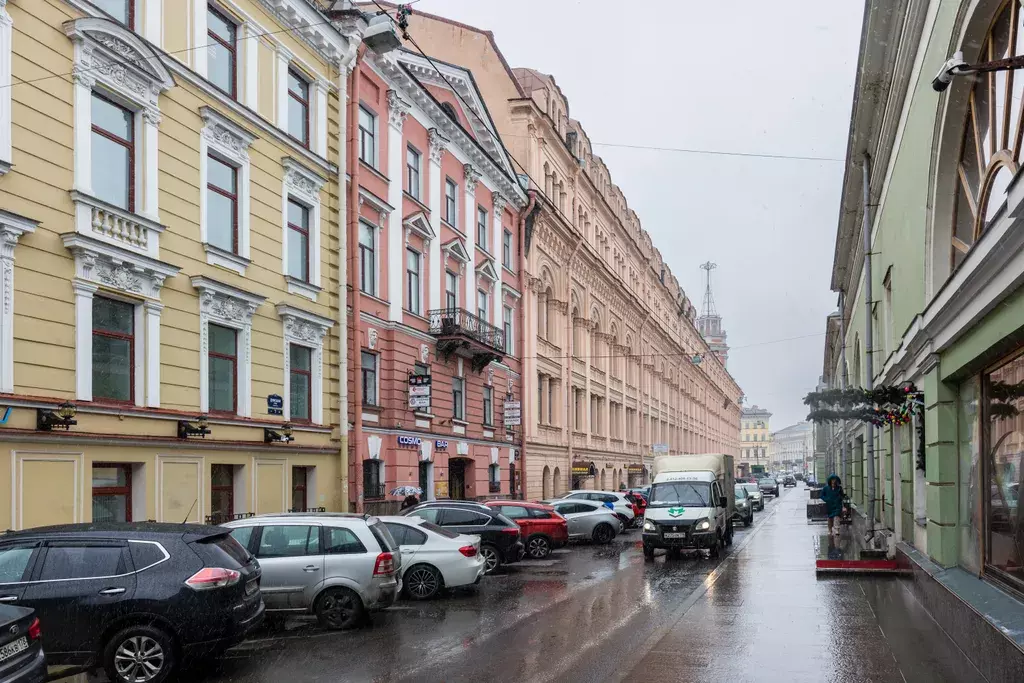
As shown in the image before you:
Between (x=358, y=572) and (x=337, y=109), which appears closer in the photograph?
(x=358, y=572)

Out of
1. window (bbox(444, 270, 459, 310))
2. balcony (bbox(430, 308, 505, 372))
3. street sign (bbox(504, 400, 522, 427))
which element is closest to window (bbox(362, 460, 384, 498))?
balcony (bbox(430, 308, 505, 372))

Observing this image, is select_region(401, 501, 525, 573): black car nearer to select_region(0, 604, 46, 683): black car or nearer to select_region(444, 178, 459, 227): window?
select_region(0, 604, 46, 683): black car

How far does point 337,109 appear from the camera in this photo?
24500 millimetres

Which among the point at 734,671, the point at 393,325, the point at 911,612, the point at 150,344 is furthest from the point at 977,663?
the point at 393,325

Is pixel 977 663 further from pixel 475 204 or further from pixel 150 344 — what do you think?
pixel 475 204

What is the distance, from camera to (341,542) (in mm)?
13516

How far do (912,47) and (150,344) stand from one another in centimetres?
1339

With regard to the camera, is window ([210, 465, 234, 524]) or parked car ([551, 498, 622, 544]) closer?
window ([210, 465, 234, 524])

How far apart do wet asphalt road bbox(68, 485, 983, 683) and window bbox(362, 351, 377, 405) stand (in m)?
8.26

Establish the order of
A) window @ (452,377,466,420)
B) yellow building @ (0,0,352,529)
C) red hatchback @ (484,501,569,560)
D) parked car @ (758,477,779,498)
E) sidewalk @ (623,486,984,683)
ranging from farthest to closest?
parked car @ (758,477,779,498) → window @ (452,377,466,420) → red hatchback @ (484,501,569,560) → yellow building @ (0,0,352,529) → sidewalk @ (623,486,984,683)

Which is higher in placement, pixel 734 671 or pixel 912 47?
pixel 912 47

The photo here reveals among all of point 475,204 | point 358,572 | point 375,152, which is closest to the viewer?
point 358,572

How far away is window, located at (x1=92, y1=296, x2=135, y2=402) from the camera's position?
54.1ft

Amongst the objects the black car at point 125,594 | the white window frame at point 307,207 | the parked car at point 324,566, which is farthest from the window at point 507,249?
the black car at point 125,594
